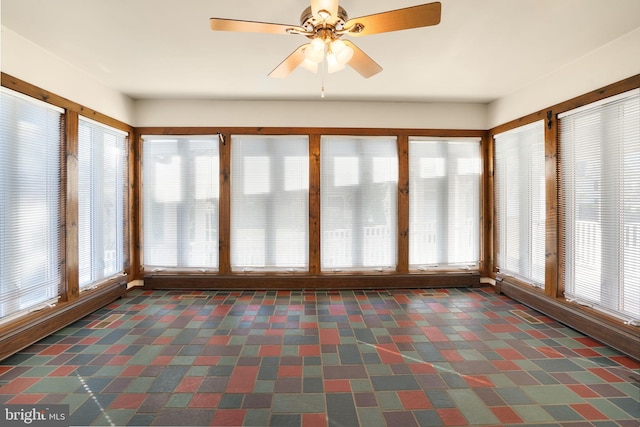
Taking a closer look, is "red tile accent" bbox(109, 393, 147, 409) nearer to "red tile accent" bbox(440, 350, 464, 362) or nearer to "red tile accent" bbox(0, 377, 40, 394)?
"red tile accent" bbox(0, 377, 40, 394)

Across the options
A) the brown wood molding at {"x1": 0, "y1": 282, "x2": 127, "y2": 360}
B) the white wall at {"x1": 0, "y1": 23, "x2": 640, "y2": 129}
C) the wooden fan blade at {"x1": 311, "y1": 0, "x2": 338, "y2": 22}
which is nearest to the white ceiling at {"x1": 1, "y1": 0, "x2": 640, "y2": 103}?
the white wall at {"x1": 0, "y1": 23, "x2": 640, "y2": 129}

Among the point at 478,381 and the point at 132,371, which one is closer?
the point at 478,381

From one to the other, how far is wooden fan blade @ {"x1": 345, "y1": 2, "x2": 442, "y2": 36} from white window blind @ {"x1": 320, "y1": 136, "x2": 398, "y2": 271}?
8.05ft

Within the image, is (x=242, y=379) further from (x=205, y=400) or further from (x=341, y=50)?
(x=341, y=50)

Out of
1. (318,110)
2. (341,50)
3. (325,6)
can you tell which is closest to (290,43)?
(341,50)

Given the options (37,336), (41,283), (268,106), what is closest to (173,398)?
(37,336)

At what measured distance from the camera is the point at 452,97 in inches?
162

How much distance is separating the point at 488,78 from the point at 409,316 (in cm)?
296

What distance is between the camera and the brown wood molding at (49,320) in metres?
2.42

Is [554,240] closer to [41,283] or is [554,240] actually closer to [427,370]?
[427,370]

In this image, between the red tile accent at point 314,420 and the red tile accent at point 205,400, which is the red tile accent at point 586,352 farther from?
the red tile accent at point 205,400

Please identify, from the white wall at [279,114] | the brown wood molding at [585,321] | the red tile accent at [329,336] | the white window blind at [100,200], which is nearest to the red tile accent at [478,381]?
the red tile accent at [329,336]

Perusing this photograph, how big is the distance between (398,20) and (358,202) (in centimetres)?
277

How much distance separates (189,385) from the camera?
6.75 ft
